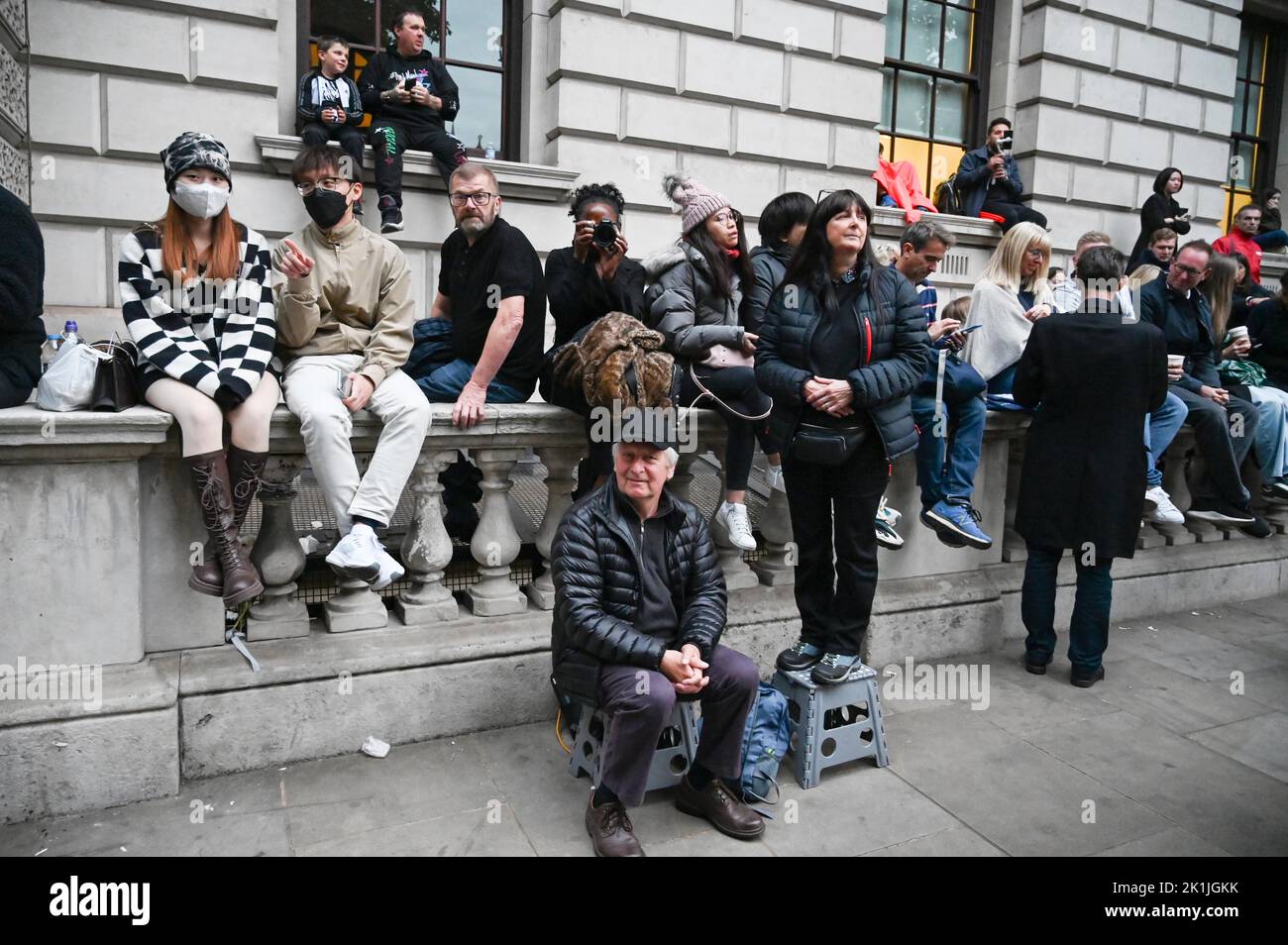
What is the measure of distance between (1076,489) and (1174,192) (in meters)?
9.49

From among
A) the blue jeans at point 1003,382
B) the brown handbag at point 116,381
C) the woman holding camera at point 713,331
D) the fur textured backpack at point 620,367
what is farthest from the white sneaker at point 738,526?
the brown handbag at point 116,381

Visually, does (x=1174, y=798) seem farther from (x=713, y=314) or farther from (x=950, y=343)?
(x=713, y=314)

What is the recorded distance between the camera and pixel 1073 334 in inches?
198

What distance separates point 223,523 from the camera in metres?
3.57

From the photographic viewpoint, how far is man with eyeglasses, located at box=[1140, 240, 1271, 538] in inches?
254

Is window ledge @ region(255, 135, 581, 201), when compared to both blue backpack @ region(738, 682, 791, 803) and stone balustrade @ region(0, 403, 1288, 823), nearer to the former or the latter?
stone balustrade @ region(0, 403, 1288, 823)

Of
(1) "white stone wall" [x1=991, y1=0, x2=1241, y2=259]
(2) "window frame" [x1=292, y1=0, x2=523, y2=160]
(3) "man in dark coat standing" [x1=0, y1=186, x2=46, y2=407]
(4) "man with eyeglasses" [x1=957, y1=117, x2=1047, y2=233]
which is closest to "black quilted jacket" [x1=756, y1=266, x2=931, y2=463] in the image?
(3) "man in dark coat standing" [x1=0, y1=186, x2=46, y2=407]

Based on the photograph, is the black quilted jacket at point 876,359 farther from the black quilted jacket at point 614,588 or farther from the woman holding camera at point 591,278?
the woman holding camera at point 591,278

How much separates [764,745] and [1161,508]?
4.03 meters

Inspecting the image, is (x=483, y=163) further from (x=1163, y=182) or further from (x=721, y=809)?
(x=1163, y=182)

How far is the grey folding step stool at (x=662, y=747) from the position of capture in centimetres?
371

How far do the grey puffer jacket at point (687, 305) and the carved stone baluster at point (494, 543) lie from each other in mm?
1007

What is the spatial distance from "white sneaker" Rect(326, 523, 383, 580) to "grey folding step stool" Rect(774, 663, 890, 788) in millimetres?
1815

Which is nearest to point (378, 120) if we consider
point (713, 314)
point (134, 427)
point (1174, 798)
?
point (713, 314)
